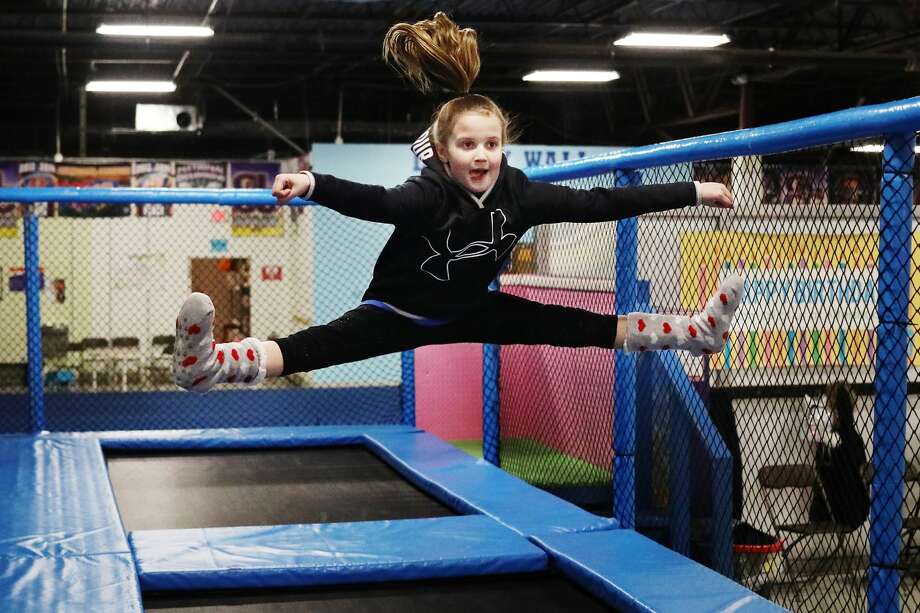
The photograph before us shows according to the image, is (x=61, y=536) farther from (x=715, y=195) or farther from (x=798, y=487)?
(x=798, y=487)

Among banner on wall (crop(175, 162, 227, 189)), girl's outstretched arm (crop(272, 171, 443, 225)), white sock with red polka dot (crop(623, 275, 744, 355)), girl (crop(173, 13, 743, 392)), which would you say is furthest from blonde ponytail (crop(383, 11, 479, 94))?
banner on wall (crop(175, 162, 227, 189))

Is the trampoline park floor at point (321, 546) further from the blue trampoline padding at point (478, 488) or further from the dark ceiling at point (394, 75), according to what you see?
the dark ceiling at point (394, 75)

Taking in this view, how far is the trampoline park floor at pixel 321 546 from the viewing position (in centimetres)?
275

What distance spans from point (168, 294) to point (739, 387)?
6.39 metres

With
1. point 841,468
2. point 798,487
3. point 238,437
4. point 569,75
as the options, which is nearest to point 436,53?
point 841,468

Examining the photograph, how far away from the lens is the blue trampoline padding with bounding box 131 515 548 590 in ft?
9.40

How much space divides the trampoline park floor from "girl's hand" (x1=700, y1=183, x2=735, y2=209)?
923mm

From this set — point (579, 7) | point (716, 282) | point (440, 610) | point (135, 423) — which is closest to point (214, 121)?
point (579, 7)

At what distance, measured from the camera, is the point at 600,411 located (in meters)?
4.54

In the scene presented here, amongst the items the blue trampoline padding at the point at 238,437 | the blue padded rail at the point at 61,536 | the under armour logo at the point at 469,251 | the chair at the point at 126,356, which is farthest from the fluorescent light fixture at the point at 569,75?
the under armour logo at the point at 469,251

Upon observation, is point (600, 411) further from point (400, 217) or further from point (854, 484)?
point (400, 217)

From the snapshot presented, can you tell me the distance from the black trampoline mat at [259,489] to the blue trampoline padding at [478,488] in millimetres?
61

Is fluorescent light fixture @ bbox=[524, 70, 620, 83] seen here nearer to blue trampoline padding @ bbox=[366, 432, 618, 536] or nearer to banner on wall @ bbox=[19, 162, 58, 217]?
banner on wall @ bbox=[19, 162, 58, 217]

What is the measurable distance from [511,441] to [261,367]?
2.78 meters
